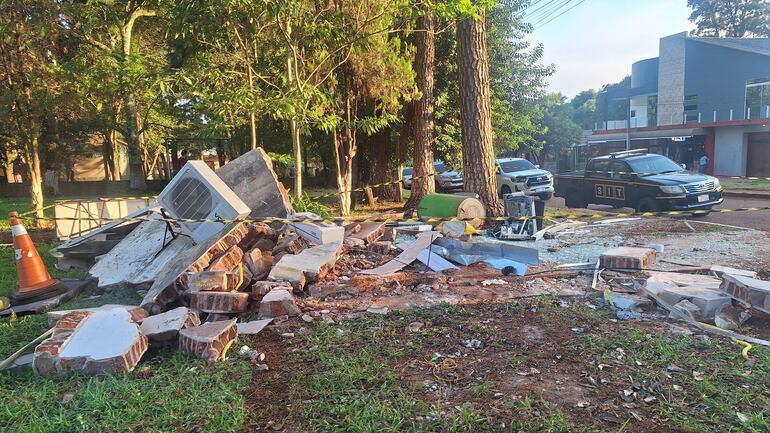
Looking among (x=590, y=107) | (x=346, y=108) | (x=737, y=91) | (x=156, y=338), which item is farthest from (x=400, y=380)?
(x=590, y=107)

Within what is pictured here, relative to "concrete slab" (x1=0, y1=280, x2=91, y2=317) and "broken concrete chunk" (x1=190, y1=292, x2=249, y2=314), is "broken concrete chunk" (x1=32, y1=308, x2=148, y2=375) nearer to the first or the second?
"broken concrete chunk" (x1=190, y1=292, x2=249, y2=314)

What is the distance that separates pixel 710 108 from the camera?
110 feet

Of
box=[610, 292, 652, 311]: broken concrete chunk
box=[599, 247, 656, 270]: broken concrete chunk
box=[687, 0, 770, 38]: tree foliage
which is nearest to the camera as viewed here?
box=[610, 292, 652, 311]: broken concrete chunk

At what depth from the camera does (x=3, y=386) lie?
11.6 feet

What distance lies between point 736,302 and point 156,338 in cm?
485

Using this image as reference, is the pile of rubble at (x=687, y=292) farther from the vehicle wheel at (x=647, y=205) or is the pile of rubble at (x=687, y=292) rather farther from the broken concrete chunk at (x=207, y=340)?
the vehicle wheel at (x=647, y=205)

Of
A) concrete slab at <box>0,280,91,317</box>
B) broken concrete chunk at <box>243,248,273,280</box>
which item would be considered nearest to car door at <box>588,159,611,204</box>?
broken concrete chunk at <box>243,248,273,280</box>

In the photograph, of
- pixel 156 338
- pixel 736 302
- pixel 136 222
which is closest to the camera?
pixel 156 338

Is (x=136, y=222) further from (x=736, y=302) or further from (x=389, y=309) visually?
(x=736, y=302)

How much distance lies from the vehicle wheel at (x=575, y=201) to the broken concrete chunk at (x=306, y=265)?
10422 millimetres

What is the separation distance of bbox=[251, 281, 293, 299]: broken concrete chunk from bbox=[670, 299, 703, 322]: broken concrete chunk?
3591mm

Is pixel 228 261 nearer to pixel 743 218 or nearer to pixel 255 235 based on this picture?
pixel 255 235

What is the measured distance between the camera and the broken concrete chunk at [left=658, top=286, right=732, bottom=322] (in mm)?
4199

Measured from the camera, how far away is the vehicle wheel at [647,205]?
11.5m
